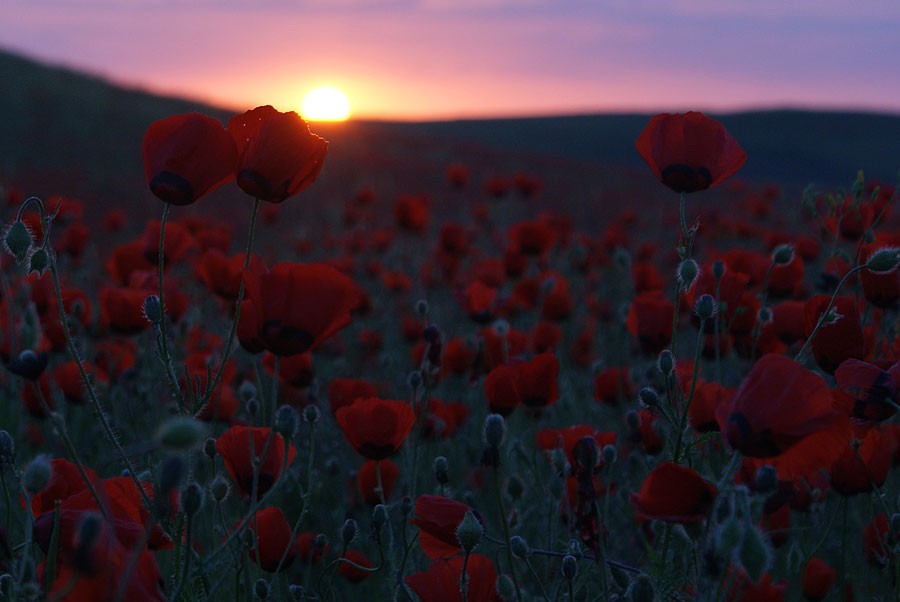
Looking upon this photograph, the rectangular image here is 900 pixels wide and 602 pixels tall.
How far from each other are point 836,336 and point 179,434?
1.20 meters

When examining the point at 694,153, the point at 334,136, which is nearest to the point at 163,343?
the point at 694,153

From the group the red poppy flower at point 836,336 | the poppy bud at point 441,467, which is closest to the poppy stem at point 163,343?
the poppy bud at point 441,467

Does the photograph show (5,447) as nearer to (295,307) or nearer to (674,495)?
(295,307)

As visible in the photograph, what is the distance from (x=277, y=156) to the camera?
1.30m

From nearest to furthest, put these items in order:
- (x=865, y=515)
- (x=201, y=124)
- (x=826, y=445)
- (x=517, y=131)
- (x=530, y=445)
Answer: (x=826, y=445), (x=201, y=124), (x=865, y=515), (x=530, y=445), (x=517, y=131)

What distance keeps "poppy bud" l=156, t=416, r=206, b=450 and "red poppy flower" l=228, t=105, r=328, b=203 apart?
670 millimetres

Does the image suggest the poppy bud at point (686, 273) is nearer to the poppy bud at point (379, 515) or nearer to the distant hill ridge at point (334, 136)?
the poppy bud at point (379, 515)

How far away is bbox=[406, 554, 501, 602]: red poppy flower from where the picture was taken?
3.89 ft

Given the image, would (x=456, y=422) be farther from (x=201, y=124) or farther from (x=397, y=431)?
(x=201, y=124)

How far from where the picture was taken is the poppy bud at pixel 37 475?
875 millimetres

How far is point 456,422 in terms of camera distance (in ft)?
8.24

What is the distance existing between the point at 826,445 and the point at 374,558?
1.81 meters

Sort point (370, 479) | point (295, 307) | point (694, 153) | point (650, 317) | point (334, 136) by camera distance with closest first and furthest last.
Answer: point (295, 307) → point (694, 153) → point (370, 479) → point (650, 317) → point (334, 136)

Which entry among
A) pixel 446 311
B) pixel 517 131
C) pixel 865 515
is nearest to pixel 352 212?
pixel 446 311
